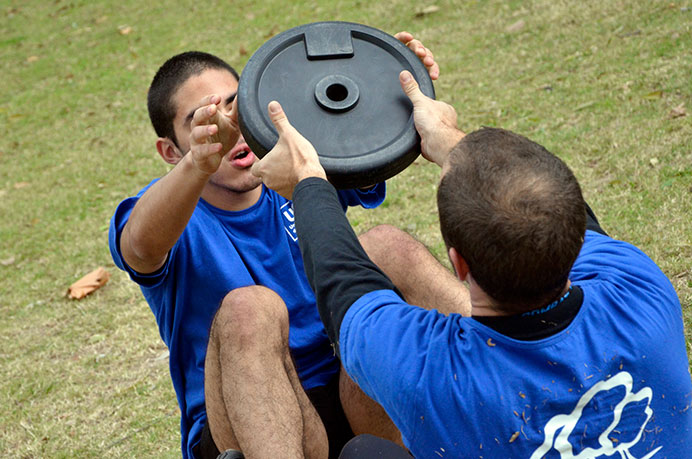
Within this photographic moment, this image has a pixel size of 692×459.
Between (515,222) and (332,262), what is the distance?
0.50m

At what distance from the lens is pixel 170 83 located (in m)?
3.21

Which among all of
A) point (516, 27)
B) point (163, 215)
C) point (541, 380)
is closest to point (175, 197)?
point (163, 215)

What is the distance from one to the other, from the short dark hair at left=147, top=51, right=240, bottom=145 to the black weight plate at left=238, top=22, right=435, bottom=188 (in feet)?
2.07

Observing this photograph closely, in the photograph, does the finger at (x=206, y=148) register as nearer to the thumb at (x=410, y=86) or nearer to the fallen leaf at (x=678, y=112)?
the thumb at (x=410, y=86)

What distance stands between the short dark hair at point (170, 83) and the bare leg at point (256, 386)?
3.32ft

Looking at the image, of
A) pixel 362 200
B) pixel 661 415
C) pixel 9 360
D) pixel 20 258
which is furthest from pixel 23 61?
pixel 661 415

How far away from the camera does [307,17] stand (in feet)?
32.3

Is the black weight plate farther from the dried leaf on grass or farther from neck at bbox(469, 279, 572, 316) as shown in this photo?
the dried leaf on grass

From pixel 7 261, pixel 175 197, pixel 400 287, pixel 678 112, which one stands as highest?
pixel 175 197

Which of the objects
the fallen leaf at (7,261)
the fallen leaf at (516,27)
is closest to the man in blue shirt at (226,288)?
the fallen leaf at (7,261)

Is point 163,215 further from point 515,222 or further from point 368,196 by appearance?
point 515,222

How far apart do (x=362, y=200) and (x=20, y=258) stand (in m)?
4.32

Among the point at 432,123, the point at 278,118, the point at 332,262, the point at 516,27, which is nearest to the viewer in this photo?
the point at 332,262

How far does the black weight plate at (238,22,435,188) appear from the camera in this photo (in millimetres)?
2463
